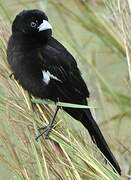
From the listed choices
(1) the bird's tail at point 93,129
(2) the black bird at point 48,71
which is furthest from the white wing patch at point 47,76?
(1) the bird's tail at point 93,129

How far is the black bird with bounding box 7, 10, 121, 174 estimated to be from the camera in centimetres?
220

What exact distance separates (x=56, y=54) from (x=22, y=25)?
21cm

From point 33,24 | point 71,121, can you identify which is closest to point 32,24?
point 33,24

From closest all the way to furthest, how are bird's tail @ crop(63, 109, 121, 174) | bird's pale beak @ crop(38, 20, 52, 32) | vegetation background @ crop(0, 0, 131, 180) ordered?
vegetation background @ crop(0, 0, 131, 180) < bird's tail @ crop(63, 109, 121, 174) < bird's pale beak @ crop(38, 20, 52, 32)

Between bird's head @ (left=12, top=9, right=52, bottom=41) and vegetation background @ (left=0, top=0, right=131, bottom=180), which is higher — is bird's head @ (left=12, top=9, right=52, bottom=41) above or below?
above

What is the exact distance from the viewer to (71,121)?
2.16 metres

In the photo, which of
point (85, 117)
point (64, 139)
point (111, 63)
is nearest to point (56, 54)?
point (85, 117)

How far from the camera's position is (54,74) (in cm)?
220

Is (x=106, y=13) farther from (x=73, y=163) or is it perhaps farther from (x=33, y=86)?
(x=73, y=163)

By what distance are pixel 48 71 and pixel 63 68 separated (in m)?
0.05

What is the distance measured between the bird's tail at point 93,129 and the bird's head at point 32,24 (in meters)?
0.29

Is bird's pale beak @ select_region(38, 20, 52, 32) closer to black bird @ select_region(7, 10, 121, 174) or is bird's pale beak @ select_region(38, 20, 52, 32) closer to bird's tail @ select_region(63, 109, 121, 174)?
black bird @ select_region(7, 10, 121, 174)

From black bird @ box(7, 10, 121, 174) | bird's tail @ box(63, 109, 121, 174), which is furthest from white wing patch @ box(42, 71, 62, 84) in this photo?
bird's tail @ box(63, 109, 121, 174)

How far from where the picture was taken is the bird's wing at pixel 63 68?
2.20 meters
